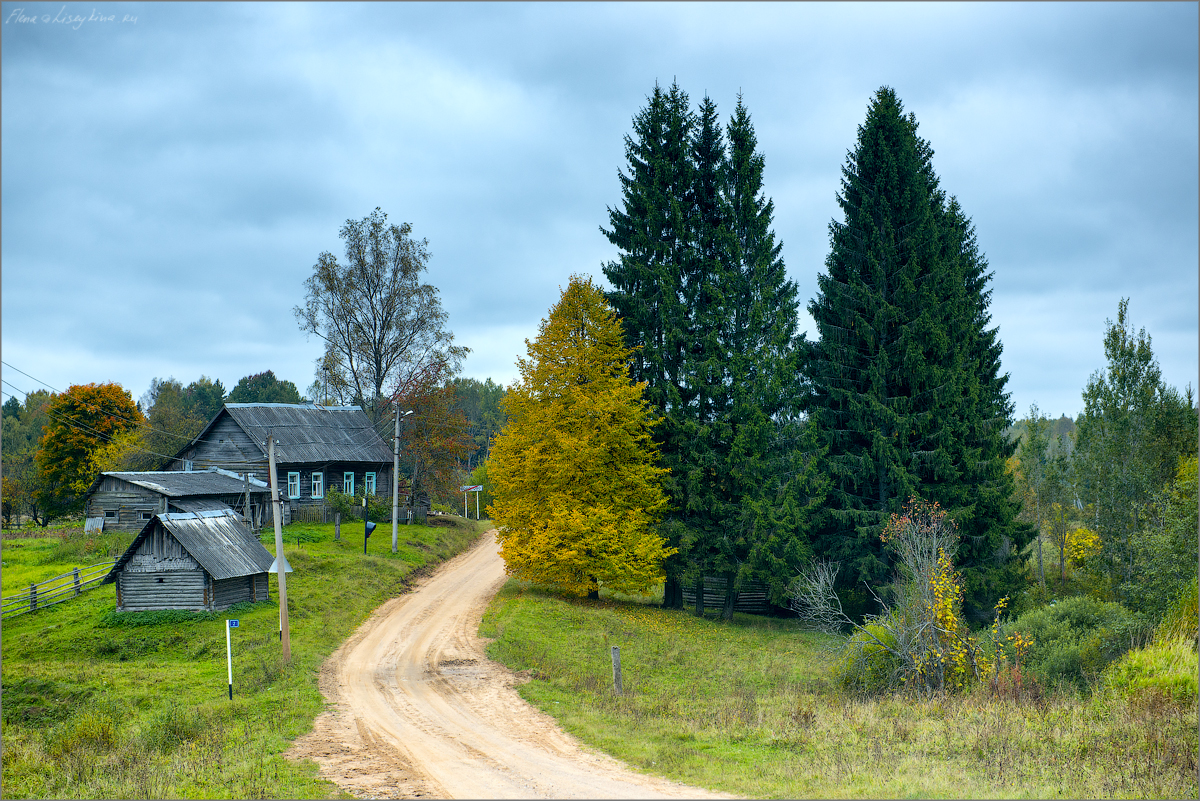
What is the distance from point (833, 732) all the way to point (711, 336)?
1639 centimetres

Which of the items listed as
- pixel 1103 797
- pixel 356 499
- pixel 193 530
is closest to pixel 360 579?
pixel 193 530

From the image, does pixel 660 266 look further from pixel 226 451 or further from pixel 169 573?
pixel 226 451

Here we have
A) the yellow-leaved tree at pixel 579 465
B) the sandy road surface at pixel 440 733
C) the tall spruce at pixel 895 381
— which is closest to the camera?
the sandy road surface at pixel 440 733

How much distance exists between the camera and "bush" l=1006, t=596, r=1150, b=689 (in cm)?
1769

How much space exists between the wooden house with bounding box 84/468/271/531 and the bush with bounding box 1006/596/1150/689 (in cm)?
3251

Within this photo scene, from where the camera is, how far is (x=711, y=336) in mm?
27094

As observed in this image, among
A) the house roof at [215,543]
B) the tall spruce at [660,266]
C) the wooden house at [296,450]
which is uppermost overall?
the tall spruce at [660,266]

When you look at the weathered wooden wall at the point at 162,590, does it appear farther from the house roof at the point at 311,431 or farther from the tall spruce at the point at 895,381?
the tall spruce at the point at 895,381

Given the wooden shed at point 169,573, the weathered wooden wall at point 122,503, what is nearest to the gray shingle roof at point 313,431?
the weathered wooden wall at point 122,503

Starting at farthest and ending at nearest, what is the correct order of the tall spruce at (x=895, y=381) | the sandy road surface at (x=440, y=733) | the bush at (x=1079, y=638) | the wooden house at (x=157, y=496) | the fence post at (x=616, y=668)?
the wooden house at (x=157, y=496)
the tall spruce at (x=895, y=381)
the bush at (x=1079, y=638)
the fence post at (x=616, y=668)
the sandy road surface at (x=440, y=733)

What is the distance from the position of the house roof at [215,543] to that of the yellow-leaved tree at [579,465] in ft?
29.5

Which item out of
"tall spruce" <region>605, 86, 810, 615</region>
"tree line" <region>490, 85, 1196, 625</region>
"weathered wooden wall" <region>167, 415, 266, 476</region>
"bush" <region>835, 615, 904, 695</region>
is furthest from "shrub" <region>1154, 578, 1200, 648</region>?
"weathered wooden wall" <region>167, 415, 266, 476</region>

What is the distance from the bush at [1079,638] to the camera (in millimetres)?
17688

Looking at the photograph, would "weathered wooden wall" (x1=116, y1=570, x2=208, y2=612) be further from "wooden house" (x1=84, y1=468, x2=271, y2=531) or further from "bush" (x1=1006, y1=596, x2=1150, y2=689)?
"bush" (x1=1006, y1=596, x2=1150, y2=689)
